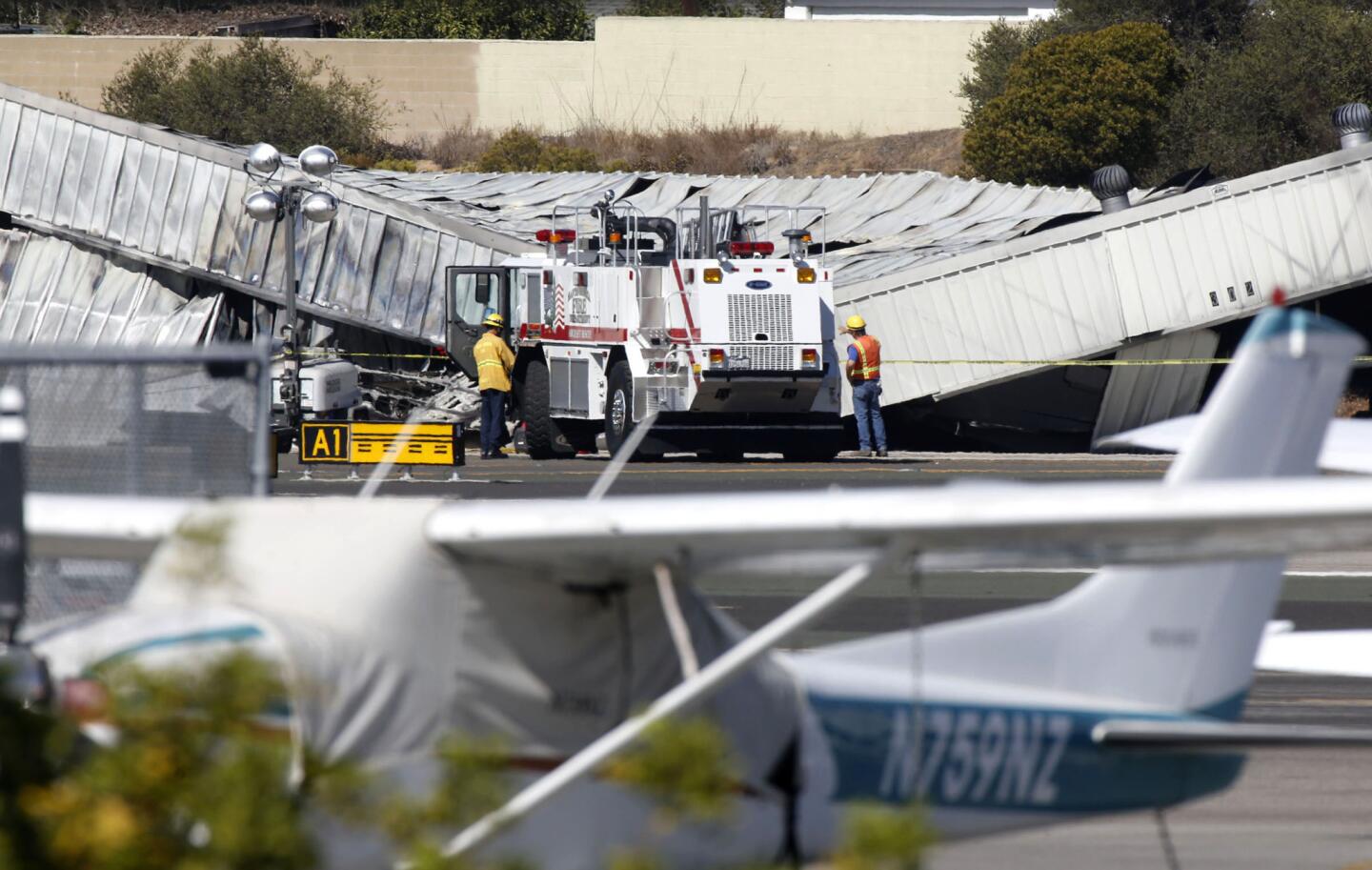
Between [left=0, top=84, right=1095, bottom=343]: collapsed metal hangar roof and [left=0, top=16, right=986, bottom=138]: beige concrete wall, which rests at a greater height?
[left=0, top=16, right=986, bottom=138]: beige concrete wall

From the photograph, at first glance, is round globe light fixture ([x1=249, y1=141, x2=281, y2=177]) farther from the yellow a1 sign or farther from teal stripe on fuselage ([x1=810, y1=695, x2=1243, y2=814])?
teal stripe on fuselage ([x1=810, y1=695, x2=1243, y2=814])

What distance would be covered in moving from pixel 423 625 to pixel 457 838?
0.93 metres

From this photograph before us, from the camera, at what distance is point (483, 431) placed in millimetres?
24641

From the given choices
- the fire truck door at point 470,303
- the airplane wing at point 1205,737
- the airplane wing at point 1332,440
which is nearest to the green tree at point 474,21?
the fire truck door at point 470,303

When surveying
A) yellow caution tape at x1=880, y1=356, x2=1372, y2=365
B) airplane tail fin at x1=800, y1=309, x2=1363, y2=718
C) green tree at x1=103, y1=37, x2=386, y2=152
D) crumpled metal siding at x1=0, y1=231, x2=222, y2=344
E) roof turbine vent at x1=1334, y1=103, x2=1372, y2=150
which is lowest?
airplane tail fin at x1=800, y1=309, x2=1363, y2=718

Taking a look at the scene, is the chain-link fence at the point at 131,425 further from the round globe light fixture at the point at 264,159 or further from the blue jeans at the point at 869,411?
the blue jeans at the point at 869,411

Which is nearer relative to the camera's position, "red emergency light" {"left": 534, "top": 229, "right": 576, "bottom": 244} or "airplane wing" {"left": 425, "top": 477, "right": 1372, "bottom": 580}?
"airplane wing" {"left": 425, "top": 477, "right": 1372, "bottom": 580}

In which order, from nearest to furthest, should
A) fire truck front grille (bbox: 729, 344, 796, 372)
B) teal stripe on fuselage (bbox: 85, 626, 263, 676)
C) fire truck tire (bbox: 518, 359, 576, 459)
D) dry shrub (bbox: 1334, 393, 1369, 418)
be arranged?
teal stripe on fuselage (bbox: 85, 626, 263, 676) < fire truck front grille (bbox: 729, 344, 796, 372) < fire truck tire (bbox: 518, 359, 576, 459) < dry shrub (bbox: 1334, 393, 1369, 418)

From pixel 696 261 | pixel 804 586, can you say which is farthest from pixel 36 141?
pixel 804 586

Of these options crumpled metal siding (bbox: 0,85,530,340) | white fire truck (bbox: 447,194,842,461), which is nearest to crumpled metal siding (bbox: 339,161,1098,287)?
crumpled metal siding (bbox: 0,85,530,340)

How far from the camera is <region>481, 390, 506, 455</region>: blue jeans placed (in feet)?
79.9

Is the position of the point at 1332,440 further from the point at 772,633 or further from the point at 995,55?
the point at 995,55

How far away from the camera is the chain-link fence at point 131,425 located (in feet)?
22.9

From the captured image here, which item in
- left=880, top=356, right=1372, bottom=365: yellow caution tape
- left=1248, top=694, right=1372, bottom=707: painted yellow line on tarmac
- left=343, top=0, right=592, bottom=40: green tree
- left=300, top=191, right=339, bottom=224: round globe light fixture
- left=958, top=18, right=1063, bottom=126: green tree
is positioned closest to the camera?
left=1248, top=694, right=1372, bottom=707: painted yellow line on tarmac
